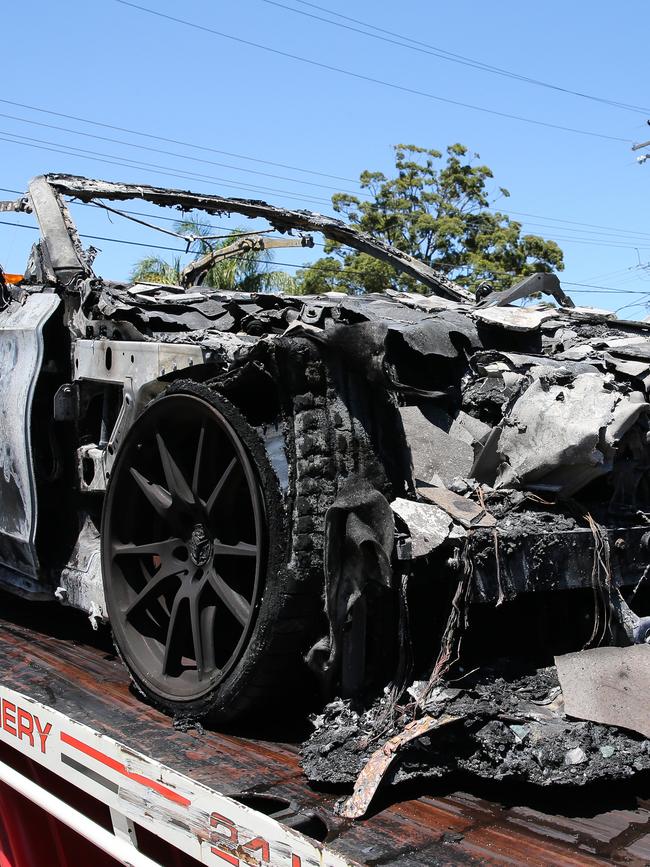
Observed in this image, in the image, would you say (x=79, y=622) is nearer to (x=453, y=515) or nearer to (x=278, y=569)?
(x=278, y=569)

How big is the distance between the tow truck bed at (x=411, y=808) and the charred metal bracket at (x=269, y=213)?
2.64 meters

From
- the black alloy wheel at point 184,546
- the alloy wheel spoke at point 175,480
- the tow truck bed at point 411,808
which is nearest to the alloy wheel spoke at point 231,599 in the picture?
the black alloy wheel at point 184,546

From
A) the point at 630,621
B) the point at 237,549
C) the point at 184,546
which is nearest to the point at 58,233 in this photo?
the point at 184,546

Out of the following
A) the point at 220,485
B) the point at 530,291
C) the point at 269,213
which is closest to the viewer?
the point at 220,485

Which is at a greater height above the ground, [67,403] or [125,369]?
[125,369]

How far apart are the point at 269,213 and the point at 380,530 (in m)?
3.48

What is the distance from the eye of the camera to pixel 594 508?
308cm

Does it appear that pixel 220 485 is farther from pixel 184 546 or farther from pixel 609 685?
pixel 609 685

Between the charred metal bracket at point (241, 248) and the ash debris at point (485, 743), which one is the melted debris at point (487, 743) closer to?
the ash debris at point (485, 743)

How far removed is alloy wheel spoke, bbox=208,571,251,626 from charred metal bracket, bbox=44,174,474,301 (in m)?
2.64

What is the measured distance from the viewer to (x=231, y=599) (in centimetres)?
310

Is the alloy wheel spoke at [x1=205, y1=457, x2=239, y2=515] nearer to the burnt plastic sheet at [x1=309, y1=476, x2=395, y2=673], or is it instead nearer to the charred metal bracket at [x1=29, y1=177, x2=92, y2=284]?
the burnt plastic sheet at [x1=309, y1=476, x2=395, y2=673]

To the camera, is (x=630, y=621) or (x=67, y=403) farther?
(x=67, y=403)

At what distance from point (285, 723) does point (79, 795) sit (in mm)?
691
